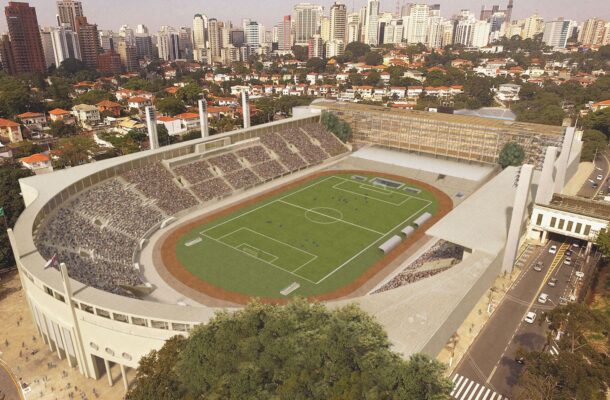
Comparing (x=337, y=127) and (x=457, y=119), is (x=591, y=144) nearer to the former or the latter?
(x=457, y=119)

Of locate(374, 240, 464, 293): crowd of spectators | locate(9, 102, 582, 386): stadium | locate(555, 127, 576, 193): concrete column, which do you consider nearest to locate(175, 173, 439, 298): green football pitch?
locate(9, 102, 582, 386): stadium

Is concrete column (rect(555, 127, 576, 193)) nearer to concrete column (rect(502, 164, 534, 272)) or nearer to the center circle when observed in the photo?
concrete column (rect(502, 164, 534, 272))

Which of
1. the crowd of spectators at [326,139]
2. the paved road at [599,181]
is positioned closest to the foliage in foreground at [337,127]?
the crowd of spectators at [326,139]

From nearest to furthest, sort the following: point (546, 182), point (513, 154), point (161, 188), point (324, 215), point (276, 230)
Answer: point (546, 182), point (276, 230), point (324, 215), point (161, 188), point (513, 154)

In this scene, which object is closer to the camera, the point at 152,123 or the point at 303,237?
the point at 303,237

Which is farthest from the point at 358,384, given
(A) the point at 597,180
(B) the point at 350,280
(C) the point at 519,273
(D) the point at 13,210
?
(A) the point at 597,180

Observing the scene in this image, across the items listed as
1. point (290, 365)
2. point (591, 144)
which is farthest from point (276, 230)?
point (591, 144)

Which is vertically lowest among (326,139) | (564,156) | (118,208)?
(118,208)

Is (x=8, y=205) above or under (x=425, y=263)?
above
